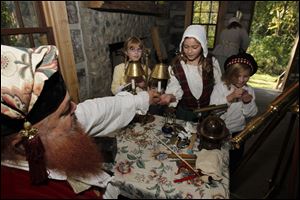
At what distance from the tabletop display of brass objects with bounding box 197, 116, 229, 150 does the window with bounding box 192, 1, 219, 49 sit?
0.28 m

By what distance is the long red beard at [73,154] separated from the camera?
44 cm

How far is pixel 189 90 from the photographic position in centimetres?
89

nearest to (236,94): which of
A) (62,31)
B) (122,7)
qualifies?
(122,7)

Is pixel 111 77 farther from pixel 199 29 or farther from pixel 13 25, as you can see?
pixel 13 25

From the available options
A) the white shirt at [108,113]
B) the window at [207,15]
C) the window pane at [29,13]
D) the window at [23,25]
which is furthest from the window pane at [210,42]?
the window pane at [29,13]

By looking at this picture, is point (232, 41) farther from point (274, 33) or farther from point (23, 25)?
point (23, 25)

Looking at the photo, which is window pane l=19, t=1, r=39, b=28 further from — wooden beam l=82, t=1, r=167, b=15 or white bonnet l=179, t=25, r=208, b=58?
white bonnet l=179, t=25, r=208, b=58

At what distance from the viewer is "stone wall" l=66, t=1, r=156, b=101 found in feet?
2.71

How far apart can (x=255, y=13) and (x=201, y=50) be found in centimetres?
19

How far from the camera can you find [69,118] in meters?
0.48

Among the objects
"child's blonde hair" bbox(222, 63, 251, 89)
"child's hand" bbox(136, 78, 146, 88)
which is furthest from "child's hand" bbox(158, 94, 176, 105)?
"child's blonde hair" bbox(222, 63, 251, 89)

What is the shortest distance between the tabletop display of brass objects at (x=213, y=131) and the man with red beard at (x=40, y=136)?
37cm

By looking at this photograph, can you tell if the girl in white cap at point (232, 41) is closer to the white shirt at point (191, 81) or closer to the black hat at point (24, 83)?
the white shirt at point (191, 81)

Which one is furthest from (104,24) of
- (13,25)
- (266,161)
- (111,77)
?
(266,161)
